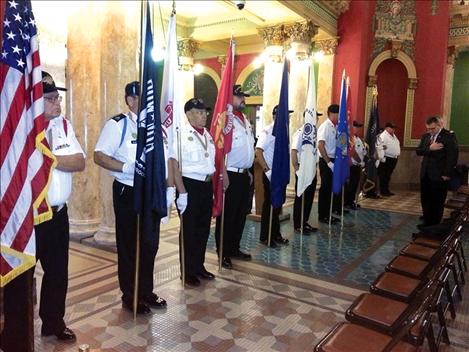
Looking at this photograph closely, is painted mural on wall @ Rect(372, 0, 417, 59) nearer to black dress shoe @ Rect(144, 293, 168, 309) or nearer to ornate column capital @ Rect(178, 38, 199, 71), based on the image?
ornate column capital @ Rect(178, 38, 199, 71)

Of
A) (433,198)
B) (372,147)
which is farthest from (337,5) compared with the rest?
(433,198)

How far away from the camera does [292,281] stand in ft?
12.7

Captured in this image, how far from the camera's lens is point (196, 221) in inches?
147

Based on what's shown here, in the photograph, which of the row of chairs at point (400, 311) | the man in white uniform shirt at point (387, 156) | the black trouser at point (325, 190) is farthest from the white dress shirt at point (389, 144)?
the row of chairs at point (400, 311)

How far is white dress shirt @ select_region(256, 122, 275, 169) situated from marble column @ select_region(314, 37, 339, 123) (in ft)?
17.8

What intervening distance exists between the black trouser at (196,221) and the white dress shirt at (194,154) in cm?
9

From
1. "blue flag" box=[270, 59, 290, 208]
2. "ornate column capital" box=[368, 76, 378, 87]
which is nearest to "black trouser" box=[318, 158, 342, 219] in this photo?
"blue flag" box=[270, 59, 290, 208]

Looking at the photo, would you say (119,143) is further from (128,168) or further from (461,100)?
(461,100)

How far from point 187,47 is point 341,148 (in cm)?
580

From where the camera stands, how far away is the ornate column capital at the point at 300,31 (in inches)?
334

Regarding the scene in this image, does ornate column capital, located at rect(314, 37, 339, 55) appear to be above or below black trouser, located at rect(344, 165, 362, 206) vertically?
above

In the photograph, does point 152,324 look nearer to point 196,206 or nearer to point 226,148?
point 196,206

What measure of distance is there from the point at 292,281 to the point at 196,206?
3.74ft

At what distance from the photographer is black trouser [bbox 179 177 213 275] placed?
364 cm
